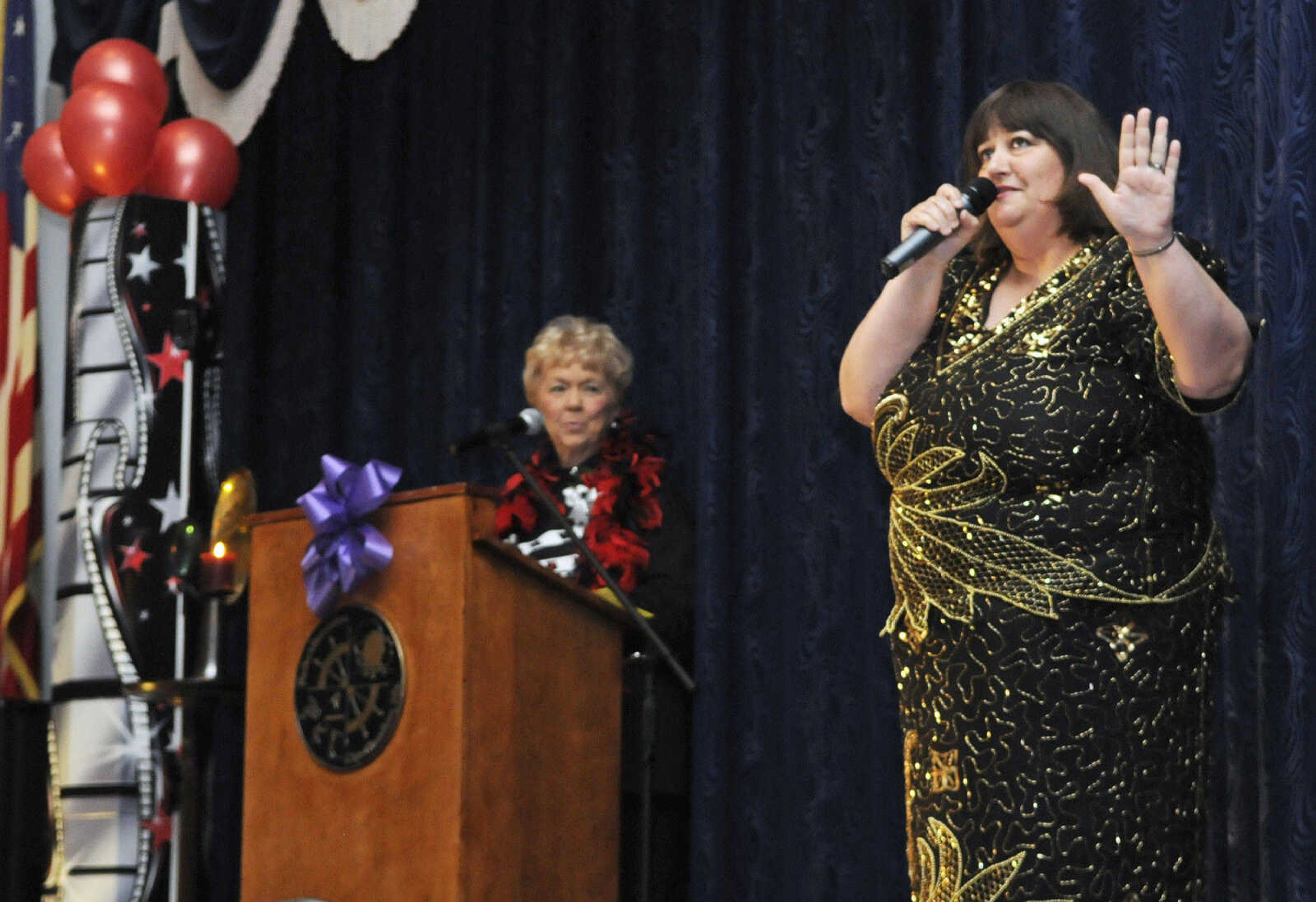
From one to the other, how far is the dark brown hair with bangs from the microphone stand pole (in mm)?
1027

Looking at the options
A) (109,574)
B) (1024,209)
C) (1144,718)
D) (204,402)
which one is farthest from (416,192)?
(1144,718)

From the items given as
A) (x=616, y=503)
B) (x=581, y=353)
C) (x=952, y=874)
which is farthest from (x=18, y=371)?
(x=952, y=874)

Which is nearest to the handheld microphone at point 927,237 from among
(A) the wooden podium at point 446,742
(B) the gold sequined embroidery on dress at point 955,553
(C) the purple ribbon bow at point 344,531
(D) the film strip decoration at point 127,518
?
(B) the gold sequined embroidery on dress at point 955,553

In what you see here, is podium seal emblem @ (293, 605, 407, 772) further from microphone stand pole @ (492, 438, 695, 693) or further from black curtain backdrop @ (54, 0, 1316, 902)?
black curtain backdrop @ (54, 0, 1316, 902)

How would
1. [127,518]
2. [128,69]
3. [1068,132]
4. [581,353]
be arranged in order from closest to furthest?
1. [1068,132]
2. [581,353]
3. [127,518]
4. [128,69]

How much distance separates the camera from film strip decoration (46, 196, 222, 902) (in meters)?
4.02

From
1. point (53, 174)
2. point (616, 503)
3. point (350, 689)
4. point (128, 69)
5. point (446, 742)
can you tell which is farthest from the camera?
point (53, 174)

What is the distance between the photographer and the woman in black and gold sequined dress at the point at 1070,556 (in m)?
1.92

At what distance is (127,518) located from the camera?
409 cm

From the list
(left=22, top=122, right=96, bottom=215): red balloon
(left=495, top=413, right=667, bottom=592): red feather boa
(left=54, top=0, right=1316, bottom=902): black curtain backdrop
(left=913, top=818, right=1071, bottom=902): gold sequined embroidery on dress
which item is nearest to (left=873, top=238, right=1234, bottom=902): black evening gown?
(left=913, top=818, right=1071, bottom=902): gold sequined embroidery on dress

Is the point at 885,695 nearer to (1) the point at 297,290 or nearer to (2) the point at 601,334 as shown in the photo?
(2) the point at 601,334

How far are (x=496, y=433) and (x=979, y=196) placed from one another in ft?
3.61

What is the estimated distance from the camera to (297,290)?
178 inches

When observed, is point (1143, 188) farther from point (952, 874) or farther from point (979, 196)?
point (952, 874)
